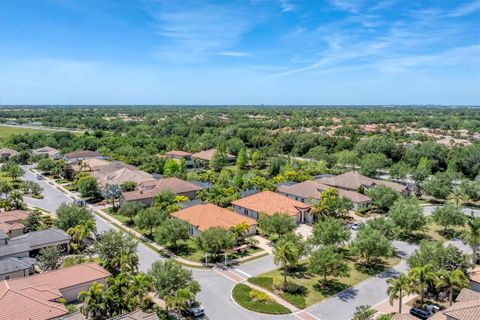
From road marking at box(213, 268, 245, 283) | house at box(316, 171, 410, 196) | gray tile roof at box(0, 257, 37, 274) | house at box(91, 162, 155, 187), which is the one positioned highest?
house at box(91, 162, 155, 187)

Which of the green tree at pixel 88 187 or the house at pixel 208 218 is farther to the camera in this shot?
the green tree at pixel 88 187

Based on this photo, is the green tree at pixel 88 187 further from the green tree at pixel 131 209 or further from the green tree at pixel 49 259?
the green tree at pixel 49 259

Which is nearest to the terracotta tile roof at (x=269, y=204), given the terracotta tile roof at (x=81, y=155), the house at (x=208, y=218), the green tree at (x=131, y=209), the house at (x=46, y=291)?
the house at (x=208, y=218)

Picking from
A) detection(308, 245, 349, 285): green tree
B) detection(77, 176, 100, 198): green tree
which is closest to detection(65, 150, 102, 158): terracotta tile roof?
detection(77, 176, 100, 198): green tree

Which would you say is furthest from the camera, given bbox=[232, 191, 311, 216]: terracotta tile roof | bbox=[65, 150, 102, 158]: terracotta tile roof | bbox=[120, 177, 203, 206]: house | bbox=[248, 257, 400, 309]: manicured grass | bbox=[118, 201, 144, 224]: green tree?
bbox=[65, 150, 102, 158]: terracotta tile roof

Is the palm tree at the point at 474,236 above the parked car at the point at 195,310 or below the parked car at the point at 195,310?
above

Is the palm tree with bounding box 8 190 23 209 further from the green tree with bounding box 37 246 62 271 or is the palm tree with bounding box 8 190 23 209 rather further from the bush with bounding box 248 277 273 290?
the bush with bounding box 248 277 273 290

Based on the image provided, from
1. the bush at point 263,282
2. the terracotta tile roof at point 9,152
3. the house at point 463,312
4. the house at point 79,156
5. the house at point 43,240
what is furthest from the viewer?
the terracotta tile roof at point 9,152

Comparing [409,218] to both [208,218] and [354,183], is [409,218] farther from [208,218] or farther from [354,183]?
[208,218]

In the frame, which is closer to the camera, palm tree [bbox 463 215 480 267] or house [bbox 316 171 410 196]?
palm tree [bbox 463 215 480 267]
